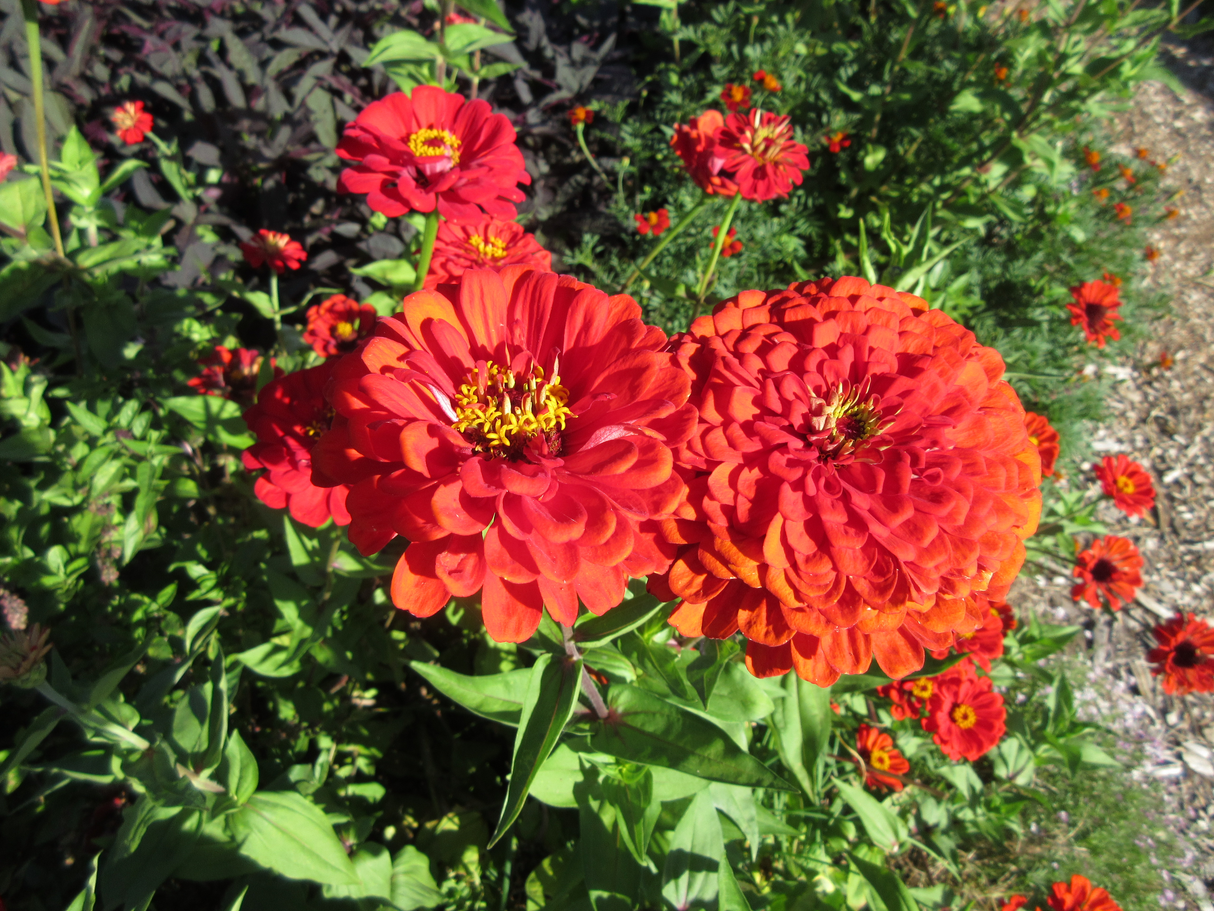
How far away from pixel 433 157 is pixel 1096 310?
356 centimetres

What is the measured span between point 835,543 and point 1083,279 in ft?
15.0

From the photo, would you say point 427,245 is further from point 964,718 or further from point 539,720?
point 964,718

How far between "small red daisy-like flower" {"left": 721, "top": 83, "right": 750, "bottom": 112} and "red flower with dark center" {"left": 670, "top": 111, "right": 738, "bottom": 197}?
0.99 meters

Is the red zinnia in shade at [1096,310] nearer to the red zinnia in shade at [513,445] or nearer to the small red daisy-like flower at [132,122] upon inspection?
the red zinnia in shade at [513,445]

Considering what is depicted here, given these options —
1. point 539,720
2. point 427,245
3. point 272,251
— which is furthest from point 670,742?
point 272,251

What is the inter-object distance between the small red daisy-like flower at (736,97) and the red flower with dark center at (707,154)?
0.99 meters

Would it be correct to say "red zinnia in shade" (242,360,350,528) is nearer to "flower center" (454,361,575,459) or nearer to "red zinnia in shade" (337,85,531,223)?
"red zinnia in shade" (337,85,531,223)

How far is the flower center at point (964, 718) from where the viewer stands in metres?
2.22

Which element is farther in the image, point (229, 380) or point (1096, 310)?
point (1096, 310)

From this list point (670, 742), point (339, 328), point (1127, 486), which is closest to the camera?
point (670, 742)

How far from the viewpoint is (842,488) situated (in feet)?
3.25

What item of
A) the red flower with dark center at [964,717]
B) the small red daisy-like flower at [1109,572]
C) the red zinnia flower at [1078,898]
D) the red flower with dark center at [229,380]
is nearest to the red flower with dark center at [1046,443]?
the red flower with dark center at [964,717]

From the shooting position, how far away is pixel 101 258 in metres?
1.86

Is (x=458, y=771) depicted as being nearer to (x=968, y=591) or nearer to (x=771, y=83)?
(x=968, y=591)
